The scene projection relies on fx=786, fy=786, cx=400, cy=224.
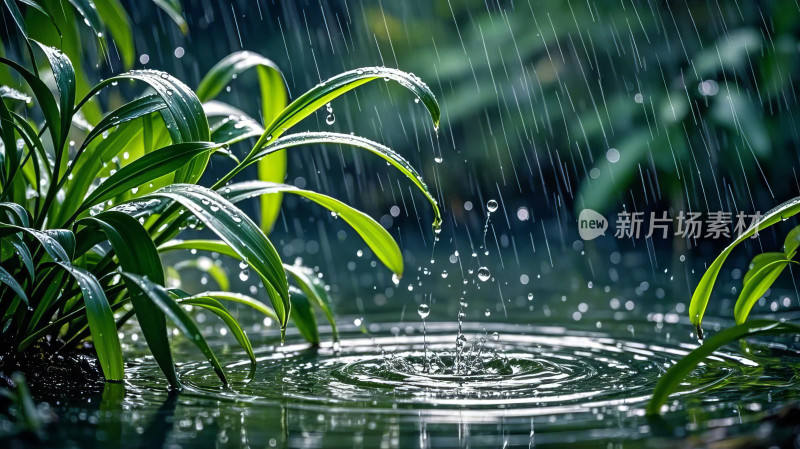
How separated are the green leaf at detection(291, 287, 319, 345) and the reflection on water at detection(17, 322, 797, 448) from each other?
50 millimetres

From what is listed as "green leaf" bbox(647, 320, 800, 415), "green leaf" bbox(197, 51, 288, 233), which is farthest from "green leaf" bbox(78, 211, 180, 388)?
"green leaf" bbox(647, 320, 800, 415)

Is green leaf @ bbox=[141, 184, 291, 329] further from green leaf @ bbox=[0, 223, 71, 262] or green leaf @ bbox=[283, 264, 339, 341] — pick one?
green leaf @ bbox=[283, 264, 339, 341]

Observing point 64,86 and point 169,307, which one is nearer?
point 169,307

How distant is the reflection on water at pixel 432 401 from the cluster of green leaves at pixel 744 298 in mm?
69

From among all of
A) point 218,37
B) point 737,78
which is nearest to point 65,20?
point 737,78

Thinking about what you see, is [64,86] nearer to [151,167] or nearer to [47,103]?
[47,103]

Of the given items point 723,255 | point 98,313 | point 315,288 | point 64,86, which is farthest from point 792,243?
point 64,86

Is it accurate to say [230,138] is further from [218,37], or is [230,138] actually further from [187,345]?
[218,37]

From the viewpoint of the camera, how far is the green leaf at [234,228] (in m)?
1.23

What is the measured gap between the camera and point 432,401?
1366mm

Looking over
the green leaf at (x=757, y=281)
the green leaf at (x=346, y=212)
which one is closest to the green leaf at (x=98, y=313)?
the green leaf at (x=346, y=212)

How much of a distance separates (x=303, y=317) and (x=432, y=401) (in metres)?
0.65

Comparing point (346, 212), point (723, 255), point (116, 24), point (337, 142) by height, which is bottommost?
point (723, 255)

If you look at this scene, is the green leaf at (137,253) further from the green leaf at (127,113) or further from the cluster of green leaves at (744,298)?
the cluster of green leaves at (744,298)
